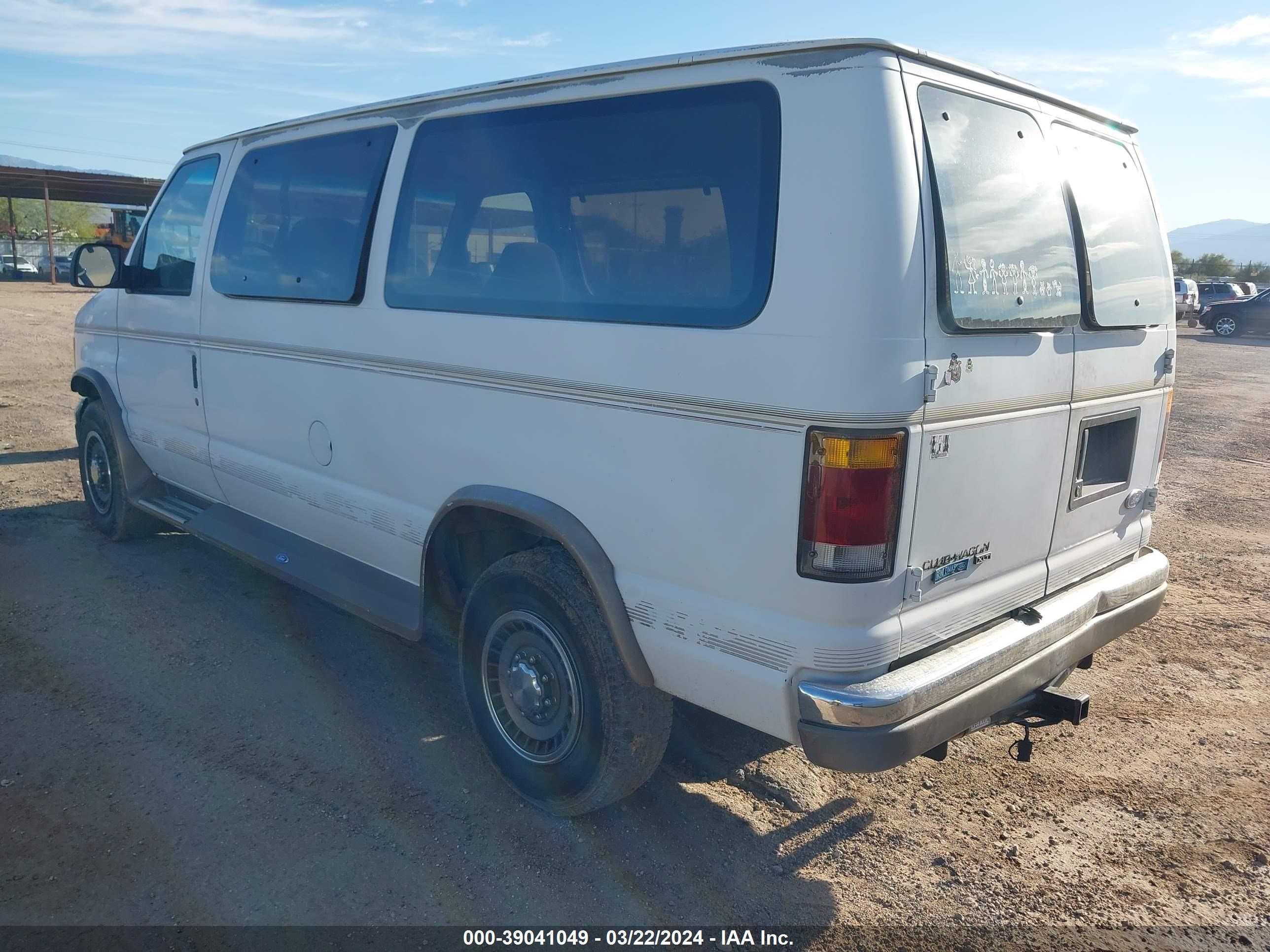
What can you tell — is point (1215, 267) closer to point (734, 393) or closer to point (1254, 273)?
point (1254, 273)

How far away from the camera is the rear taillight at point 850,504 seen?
96.2 inches

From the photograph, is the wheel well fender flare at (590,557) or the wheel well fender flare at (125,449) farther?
the wheel well fender flare at (125,449)

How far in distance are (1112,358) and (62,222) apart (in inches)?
3800

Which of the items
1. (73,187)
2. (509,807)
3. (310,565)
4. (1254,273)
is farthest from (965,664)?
(1254,273)

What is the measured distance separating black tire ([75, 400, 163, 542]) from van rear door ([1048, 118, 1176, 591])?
5275 mm

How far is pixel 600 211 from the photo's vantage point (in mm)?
3066

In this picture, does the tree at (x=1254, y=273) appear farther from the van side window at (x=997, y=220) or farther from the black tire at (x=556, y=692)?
the black tire at (x=556, y=692)

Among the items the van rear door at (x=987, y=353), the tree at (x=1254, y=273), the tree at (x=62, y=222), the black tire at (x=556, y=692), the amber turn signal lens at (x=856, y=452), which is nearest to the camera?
the amber turn signal lens at (x=856, y=452)

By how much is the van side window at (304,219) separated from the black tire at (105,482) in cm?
182

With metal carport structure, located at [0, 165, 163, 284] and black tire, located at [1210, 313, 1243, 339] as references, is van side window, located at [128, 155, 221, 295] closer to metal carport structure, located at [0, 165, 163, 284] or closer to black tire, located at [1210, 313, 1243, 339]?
metal carport structure, located at [0, 165, 163, 284]

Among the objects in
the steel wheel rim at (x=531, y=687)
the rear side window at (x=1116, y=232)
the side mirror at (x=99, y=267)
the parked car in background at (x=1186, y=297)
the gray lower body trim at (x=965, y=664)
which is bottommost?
the steel wheel rim at (x=531, y=687)

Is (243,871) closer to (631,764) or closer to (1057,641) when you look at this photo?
(631,764)

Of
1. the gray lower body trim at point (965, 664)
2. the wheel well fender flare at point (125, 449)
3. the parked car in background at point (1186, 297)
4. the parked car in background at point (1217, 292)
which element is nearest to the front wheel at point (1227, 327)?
the parked car in background at point (1186, 297)

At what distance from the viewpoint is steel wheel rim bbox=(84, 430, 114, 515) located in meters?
6.01
